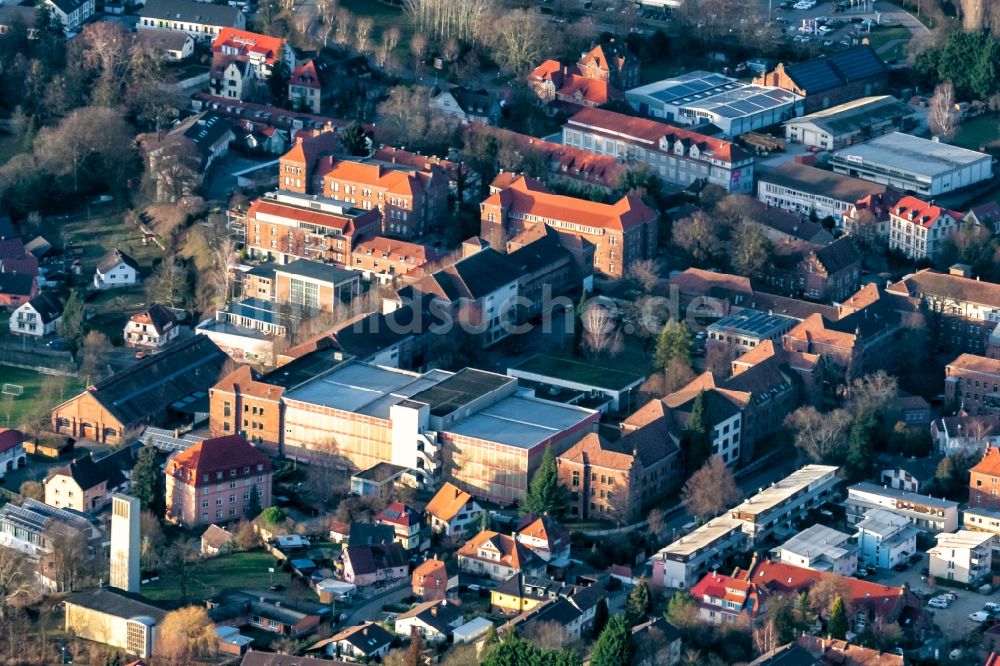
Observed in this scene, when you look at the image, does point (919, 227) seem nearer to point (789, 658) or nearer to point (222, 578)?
point (789, 658)

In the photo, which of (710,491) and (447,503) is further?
(710,491)

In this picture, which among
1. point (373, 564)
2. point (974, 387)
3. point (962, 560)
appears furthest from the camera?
point (974, 387)

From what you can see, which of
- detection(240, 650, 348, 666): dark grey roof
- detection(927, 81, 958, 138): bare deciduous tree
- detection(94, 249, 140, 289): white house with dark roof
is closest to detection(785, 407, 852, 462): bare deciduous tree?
detection(240, 650, 348, 666): dark grey roof

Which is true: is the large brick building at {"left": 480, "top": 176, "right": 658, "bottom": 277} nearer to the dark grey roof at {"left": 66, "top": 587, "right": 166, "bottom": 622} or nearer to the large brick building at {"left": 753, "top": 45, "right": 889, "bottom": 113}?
the large brick building at {"left": 753, "top": 45, "right": 889, "bottom": 113}

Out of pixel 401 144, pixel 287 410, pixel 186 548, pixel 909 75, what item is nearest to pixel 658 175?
pixel 401 144

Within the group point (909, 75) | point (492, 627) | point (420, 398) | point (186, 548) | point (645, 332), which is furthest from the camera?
point (909, 75)

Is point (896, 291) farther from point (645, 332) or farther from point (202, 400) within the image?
point (202, 400)

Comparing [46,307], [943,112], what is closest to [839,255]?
[943,112]
